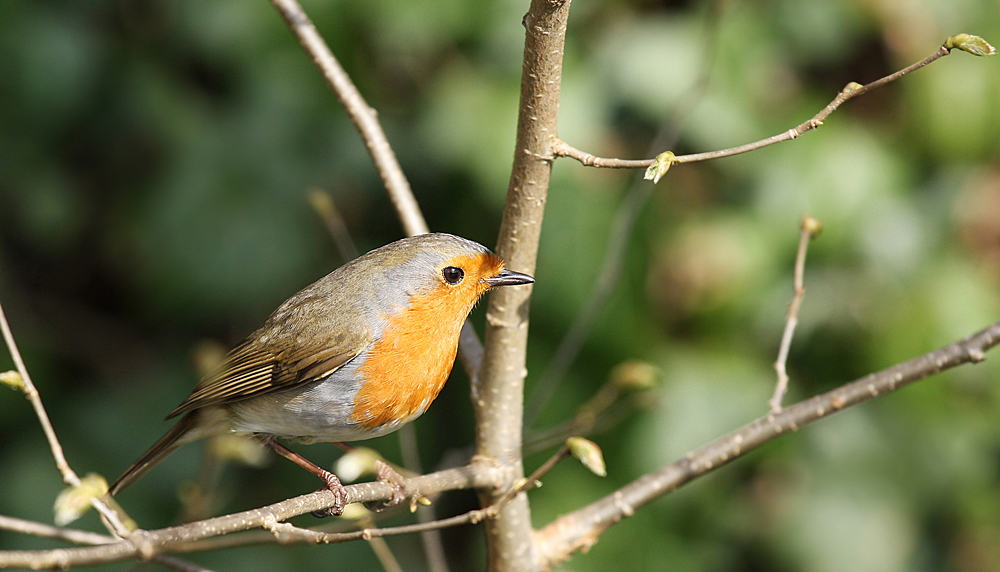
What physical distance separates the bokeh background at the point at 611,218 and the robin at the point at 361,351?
896 mm

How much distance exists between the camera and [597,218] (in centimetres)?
292

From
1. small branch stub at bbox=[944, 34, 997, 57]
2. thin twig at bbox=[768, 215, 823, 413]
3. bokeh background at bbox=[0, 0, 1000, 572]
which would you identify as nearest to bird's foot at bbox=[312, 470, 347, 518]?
thin twig at bbox=[768, 215, 823, 413]

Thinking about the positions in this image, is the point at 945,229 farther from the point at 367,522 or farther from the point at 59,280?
the point at 59,280

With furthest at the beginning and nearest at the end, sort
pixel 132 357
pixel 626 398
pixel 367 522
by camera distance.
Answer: pixel 132 357, pixel 626 398, pixel 367 522

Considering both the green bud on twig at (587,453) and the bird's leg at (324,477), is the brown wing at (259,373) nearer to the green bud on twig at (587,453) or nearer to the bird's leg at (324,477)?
the bird's leg at (324,477)

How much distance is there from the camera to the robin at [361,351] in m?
2.01

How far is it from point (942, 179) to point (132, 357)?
336 centimetres

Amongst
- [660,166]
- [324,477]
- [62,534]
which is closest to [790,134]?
[660,166]

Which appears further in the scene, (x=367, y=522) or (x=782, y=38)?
(x=782, y=38)

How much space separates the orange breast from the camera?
6.52ft

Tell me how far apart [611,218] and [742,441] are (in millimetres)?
1147

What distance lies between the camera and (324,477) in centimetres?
211

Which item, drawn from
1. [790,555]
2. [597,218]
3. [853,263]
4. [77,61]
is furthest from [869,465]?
[77,61]

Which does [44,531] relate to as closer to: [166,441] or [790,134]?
[166,441]
